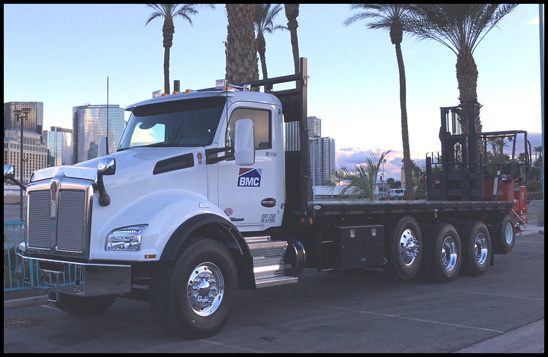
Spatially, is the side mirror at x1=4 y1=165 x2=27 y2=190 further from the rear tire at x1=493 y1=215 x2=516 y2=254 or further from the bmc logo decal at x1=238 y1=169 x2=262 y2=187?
the rear tire at x1=493 y1=215 x2=516 y2=254

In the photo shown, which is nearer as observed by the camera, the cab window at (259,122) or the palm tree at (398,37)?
the cab window at (259,122)

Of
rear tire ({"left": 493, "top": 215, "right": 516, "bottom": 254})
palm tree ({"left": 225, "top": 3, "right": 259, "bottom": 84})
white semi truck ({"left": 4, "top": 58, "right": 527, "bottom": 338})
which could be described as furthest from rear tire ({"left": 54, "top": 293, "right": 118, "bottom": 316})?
rear tire ({"left": 493, "top": 215, "right": 516, "bottom": 254})

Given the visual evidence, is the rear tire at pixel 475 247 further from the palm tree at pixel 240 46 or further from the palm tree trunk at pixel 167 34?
the palm tree trunk at pixel 167 34

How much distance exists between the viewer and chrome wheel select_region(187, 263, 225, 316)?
6.45m

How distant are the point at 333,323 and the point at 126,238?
2763 mm

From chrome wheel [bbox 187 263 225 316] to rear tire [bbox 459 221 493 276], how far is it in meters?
6.05

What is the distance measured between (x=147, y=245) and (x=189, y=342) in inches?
45.7

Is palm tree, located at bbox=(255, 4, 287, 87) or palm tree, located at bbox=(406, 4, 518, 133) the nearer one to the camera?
palm tree, located at bbox=(406, 4, 518, 133)

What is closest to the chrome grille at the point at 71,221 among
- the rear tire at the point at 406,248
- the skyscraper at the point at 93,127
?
the skyscraper at the point at 93,127

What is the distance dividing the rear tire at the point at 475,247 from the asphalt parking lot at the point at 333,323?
23.9 inches

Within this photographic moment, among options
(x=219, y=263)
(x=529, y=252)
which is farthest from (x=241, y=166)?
(x=529, y=252)

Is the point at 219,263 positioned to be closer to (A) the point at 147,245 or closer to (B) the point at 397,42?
(A) the point at 147,245

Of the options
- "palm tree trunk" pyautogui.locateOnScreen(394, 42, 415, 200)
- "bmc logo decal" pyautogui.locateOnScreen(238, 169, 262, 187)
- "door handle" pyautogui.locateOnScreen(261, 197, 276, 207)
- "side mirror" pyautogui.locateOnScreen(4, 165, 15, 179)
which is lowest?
"door handle" pyautogui.locateOnScreen(261, 197, 276, 207)

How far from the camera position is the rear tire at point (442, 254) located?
10.2 meters
